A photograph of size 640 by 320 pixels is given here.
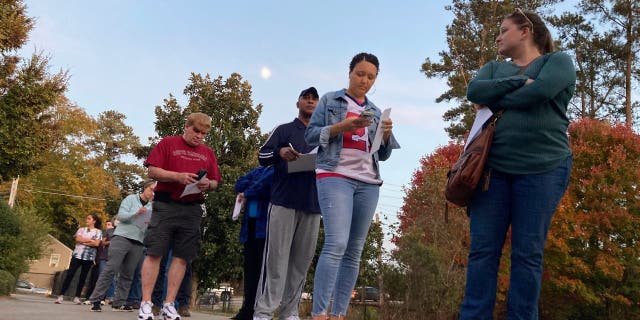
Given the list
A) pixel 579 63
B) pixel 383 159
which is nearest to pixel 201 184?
pixel 383 159

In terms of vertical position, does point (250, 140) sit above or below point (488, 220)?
above

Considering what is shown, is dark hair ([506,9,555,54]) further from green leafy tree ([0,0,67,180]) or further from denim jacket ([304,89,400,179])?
green leafy tree ([0,0,67,180])

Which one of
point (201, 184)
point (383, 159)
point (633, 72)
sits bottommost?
point (201, 184)

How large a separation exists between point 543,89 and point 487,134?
0.36 m

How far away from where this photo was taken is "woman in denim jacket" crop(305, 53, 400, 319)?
13.1 feet

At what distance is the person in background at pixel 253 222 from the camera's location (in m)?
5.52

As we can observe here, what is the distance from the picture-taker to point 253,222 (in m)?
5.61

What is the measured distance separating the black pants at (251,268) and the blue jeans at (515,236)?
116 inches

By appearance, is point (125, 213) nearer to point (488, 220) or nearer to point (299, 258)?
point (299, 258)

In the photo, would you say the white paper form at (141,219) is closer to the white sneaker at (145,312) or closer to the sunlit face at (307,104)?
the white sneaker at (145,312)

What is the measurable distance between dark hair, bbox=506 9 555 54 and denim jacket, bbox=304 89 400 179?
126cm

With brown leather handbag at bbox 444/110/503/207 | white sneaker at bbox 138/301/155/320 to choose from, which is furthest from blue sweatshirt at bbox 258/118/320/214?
brown leather handbag at bbox 444/110/503/207

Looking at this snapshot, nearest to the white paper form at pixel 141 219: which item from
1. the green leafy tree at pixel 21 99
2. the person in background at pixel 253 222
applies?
the person in background at pixel 253 222

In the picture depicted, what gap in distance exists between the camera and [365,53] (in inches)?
179
